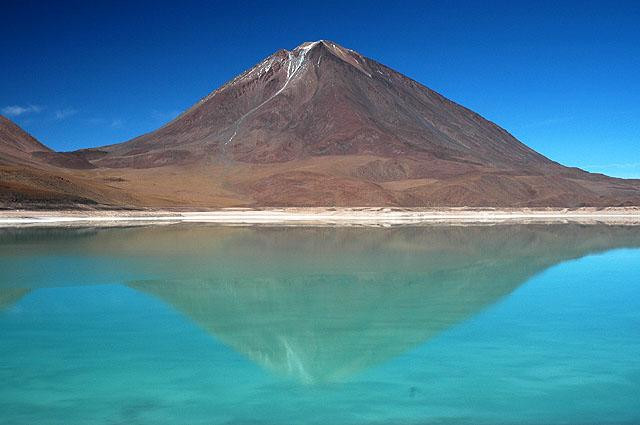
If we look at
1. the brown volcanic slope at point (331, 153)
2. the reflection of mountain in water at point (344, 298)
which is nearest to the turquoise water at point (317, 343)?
the reflection of mountain in water at point (344, 298)

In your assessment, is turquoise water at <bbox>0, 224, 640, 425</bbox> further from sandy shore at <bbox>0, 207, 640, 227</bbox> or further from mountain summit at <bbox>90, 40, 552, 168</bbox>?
mountain summit at <bbox>90, 40, 552, 168</bbox>

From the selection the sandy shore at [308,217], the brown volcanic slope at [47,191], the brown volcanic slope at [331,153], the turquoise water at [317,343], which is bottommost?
the turquoise water at [317,343]

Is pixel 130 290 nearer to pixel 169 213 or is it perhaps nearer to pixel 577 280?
pixel 577 280

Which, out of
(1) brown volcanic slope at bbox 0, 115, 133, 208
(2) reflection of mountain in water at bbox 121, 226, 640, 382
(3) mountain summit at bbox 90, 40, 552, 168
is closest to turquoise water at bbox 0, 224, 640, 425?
(2) reflection of mountain in water at bbox 121, 226, 640, 382

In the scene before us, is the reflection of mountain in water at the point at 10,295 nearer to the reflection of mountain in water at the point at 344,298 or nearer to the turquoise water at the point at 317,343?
the turquoise water at the point at 317,343

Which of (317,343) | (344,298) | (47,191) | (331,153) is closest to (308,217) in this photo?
(47,191)

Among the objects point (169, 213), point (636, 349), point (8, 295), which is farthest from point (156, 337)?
point (169, 213)

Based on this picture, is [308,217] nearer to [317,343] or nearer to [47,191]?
[47,191]
